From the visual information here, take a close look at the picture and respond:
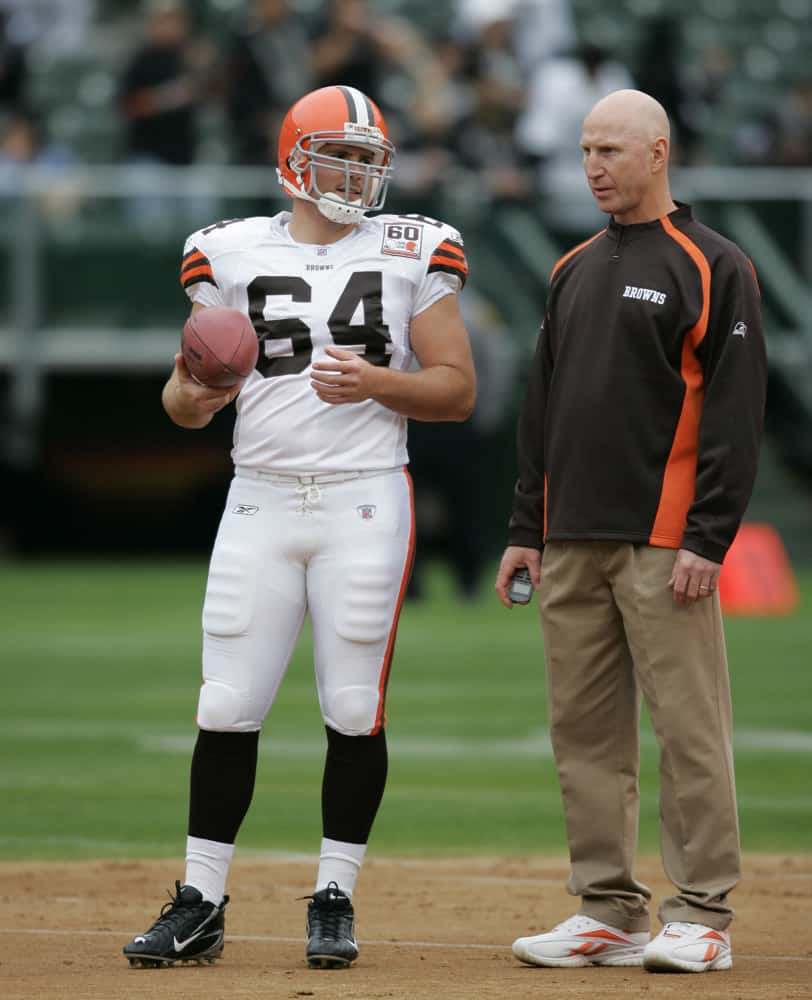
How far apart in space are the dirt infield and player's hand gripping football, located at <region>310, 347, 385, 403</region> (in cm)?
142

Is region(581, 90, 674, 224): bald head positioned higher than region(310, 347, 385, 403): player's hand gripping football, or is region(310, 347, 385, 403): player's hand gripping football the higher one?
region(581, 90, 674, 224): bald head

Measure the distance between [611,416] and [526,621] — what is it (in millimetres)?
9937

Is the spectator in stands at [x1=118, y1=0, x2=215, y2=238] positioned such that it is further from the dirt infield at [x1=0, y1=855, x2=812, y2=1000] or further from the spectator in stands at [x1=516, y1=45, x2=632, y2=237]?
the dirt infield at [x1=0, y1=855, x2=812, y2=1000]

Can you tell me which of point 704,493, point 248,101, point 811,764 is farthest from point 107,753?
point 248,101

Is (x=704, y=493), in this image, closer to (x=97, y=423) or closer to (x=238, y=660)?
(x=238, y=660)

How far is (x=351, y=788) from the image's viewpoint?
5.12m

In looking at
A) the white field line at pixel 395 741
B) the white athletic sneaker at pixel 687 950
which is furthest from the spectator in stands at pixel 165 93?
the white athletic sneaker at pixel 687 950

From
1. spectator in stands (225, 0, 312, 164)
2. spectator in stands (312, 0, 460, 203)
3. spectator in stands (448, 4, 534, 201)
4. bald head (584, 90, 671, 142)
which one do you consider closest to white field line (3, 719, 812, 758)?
bald head (584, 90, 671, 142)

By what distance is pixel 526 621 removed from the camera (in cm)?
1483

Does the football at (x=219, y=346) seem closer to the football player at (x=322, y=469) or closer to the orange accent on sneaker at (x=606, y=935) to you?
the football player at (x=322, y=469)

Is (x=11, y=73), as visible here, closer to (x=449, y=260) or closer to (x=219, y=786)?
(x=449, y=260)

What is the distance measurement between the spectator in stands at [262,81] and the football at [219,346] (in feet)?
42.4

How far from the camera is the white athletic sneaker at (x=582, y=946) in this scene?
499 centimetres

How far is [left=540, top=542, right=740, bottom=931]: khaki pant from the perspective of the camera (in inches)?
193
